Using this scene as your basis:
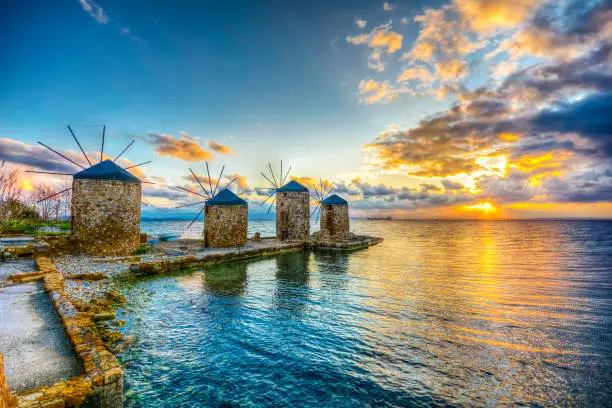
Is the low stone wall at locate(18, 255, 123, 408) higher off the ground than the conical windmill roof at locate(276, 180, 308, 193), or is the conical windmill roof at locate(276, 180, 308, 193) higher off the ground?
the conical windmill roof at locate(276, 180, 308, 193)

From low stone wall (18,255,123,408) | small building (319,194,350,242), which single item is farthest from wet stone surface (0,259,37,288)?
small building (319,194,350,242)

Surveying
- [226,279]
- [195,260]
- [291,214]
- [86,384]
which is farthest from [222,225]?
[86,384]

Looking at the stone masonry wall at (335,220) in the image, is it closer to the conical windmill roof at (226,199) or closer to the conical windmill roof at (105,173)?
the conical windmill roof at (226,199)

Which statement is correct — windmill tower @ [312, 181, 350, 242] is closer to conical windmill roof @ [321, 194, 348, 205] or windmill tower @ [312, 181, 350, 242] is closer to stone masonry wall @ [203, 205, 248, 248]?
conical windmill roof @ [321, 194, 348, 205]

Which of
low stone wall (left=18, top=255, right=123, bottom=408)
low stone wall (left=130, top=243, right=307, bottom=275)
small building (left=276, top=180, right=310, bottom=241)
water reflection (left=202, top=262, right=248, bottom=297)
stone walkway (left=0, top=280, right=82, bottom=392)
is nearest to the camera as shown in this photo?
low stone wall (left=18, top=255, right=123, bottom=408)

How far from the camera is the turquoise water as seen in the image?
4.74 meters

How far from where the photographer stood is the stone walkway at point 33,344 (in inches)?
149

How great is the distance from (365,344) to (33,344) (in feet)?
20.1

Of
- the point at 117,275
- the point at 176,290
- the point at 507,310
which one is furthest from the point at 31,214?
the point at 507,310

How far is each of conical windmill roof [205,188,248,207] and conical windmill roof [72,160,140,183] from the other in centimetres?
536

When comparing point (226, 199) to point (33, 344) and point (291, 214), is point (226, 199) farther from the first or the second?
point (33, 344)

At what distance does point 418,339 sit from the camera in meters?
6.70

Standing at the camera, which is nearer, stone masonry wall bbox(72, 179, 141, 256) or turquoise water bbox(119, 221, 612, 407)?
turquoise water bbox(119, 221, 612, 407)

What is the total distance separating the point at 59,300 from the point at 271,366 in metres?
5.05
